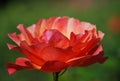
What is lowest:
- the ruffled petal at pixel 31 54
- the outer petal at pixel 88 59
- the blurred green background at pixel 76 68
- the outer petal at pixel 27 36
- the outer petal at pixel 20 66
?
the blurred green background at pixel 76 68

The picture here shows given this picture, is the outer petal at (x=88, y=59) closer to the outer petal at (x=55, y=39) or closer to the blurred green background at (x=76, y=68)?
the outer petal at (x=55, y=39)

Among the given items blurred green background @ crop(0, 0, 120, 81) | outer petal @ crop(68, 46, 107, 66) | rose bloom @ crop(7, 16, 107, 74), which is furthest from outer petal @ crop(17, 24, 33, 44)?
blurred green background @ crop(0, 0, 120, 81)

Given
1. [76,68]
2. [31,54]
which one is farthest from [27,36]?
[76,68]

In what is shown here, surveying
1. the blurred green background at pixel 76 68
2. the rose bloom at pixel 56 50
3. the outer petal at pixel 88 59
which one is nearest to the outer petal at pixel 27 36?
the rose bloom at pixel 56 50

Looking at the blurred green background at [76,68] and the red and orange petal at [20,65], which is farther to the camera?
the blurred green background at [76,68]

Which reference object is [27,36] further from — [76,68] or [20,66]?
[76,68]

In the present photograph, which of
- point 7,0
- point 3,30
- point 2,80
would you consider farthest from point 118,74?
point 7,0

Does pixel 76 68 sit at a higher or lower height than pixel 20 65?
lower

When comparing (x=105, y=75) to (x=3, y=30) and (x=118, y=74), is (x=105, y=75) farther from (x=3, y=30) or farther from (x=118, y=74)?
(x=3, y=30)

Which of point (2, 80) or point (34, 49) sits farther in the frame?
point (2, 80)
